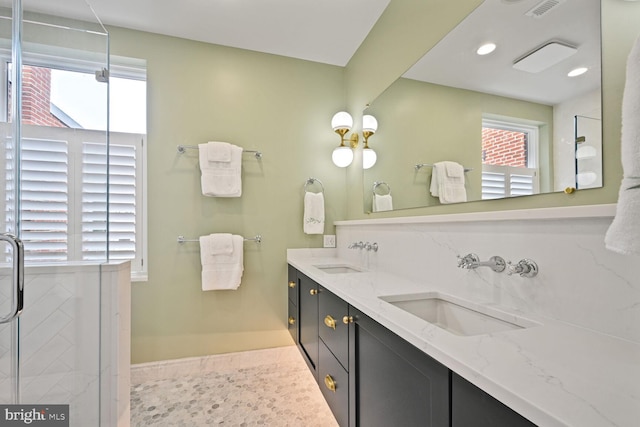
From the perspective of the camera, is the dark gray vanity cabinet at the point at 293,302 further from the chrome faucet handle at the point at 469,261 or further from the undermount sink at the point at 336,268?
the chrome faucet handle at the point at 469,261

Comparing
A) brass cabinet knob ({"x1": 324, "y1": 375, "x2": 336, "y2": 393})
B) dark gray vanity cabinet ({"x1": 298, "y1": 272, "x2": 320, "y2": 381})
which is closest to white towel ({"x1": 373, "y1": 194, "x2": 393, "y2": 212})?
dark gray vanity cabinet ({"x1": 298, "y1": 272, "x2": 320, "y2": 381})

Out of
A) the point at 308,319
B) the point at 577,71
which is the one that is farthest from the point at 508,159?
the point at 308,319

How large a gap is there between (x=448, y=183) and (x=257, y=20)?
173cm

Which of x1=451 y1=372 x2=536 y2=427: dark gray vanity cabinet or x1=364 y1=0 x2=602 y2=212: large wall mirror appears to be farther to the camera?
x1=364 y1=0 x2=602 y2=212: large wall mirror

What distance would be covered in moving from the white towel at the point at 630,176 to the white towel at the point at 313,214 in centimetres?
195

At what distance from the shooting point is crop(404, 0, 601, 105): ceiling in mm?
861

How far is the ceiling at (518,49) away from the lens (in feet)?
2.82

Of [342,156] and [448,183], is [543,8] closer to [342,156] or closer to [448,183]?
[448,183]

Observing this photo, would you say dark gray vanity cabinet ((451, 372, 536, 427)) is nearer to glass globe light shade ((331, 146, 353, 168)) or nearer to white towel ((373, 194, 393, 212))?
white towel ((373, 194, 393, 212))

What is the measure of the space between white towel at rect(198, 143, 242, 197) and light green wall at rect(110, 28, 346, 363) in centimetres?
14

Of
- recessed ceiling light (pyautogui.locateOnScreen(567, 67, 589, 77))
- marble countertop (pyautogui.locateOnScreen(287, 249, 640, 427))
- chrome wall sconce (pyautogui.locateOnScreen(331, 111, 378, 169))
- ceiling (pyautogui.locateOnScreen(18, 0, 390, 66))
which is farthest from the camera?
chrome wall sconce (pyautogui.locateOnScreen(331, 111, 378, 169))

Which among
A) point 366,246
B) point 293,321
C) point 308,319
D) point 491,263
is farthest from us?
point 293,321

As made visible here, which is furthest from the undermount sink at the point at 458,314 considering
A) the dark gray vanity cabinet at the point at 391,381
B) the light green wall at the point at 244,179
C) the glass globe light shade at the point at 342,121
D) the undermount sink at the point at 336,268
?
the glass globe light shade at the point at 342,121

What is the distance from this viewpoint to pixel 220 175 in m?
2.16
